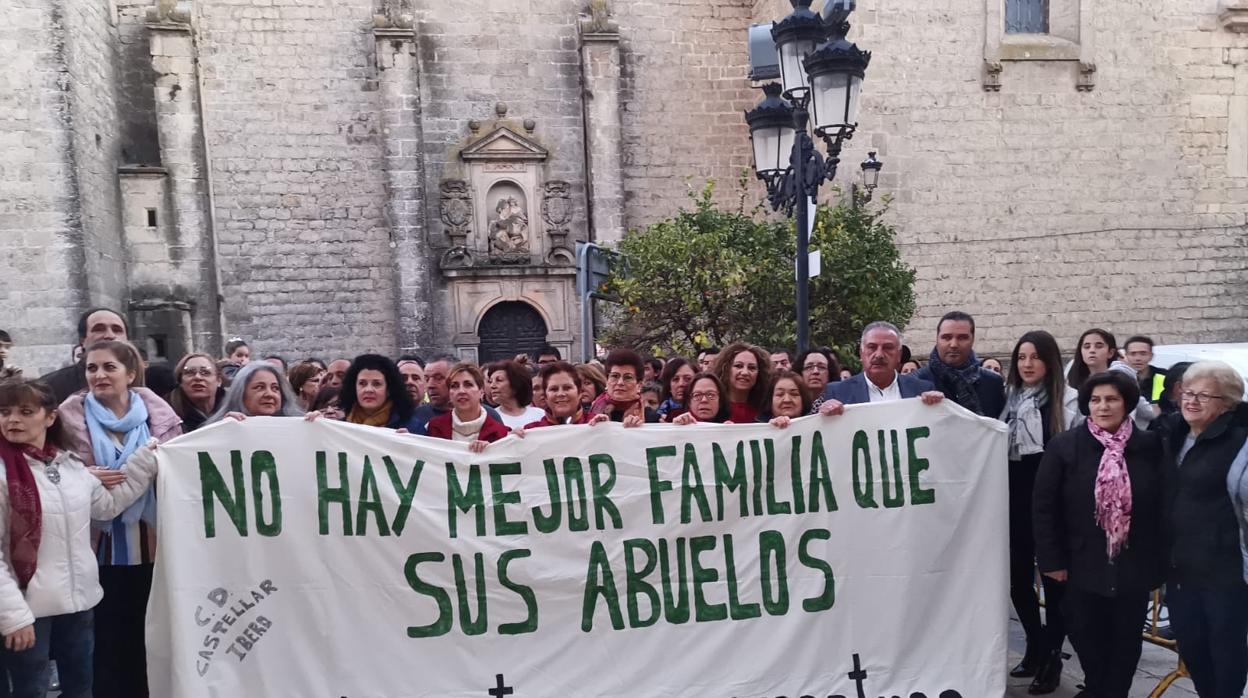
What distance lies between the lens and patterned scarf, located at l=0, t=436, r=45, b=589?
3.34 m

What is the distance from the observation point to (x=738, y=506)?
4348mm

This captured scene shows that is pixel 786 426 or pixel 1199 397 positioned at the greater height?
pixel 1199 397

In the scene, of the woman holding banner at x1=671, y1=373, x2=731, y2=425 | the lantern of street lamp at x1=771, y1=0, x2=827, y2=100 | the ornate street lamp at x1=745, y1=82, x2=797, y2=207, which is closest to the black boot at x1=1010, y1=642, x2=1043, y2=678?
the woman holding banner at x1=671, y1=373, x2=731, y2=425

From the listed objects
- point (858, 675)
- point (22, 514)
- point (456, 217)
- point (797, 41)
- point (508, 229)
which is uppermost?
point (797, 41)

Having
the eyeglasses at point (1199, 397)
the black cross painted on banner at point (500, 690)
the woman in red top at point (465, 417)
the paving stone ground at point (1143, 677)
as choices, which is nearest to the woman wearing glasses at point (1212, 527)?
the eyeglasses at point (1199, 397)

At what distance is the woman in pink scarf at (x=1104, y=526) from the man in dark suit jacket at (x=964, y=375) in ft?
2.64

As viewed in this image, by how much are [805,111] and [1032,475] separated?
371 cm

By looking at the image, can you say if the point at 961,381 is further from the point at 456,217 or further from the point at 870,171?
the point at 456,217

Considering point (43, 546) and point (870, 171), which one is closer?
point (43, 546)

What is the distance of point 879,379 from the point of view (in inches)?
187

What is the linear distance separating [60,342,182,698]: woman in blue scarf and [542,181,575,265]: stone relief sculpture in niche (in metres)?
13.0

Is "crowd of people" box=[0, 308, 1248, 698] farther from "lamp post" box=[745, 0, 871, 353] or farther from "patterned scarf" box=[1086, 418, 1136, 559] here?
"lamp post" box=[745, 0, 871, 353]


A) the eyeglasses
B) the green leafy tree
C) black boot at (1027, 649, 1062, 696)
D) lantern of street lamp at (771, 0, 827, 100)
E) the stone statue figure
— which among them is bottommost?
black boot at (1027, 649, 1062, 696)

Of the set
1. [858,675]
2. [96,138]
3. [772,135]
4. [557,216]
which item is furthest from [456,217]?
[858,675]
